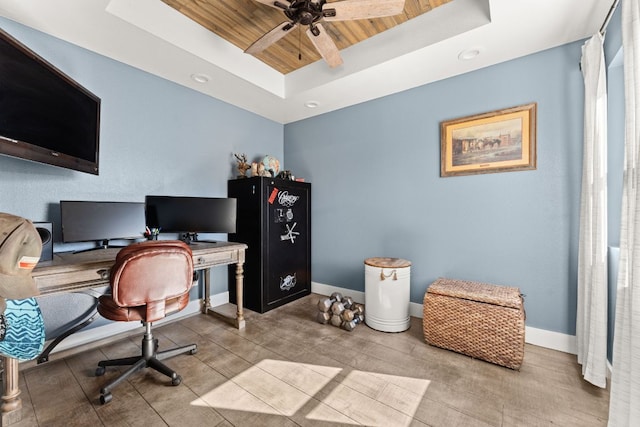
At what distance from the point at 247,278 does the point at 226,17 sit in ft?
8.17

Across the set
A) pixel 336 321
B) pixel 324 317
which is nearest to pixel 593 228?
pixel 336 321

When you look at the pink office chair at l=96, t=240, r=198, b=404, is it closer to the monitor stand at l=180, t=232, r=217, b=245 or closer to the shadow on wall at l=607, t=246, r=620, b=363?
the monitor stand at l=180, t=232, r=217, b=245

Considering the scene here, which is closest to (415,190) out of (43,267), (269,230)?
(269,230)

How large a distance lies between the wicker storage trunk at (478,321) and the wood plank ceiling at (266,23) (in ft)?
7.40

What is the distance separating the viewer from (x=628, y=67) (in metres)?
1.15

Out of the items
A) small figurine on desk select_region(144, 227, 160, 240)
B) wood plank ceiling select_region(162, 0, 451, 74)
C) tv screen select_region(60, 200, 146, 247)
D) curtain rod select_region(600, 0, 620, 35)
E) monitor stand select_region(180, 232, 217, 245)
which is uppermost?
wood plank ceiling select_region(162, 0, 451, 74)

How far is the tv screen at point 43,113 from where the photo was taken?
1.49 meters

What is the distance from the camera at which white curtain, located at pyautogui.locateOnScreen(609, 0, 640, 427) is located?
0.97 metres

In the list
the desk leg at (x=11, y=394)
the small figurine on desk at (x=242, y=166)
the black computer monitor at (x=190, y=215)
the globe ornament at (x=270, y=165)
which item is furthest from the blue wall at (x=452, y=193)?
the desk leg at (x=11, y=394)

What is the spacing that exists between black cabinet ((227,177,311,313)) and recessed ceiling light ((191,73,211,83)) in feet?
3.47

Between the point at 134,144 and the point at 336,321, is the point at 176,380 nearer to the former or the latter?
the point at 336,321

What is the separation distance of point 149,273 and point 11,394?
86 centimetres

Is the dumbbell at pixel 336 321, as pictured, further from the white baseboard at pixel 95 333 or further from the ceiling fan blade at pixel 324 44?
the ceiling fan blade at pixel 324 44

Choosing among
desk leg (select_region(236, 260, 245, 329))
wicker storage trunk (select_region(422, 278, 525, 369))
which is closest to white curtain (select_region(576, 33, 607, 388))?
wicker storage trunk (select_region(422, 278, 525, 369))
